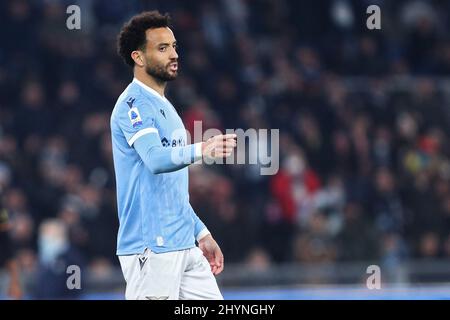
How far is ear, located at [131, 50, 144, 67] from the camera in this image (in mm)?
6172

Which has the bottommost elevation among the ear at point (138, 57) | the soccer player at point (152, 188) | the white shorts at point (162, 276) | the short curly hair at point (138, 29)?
the white shorts at point (162, 276)

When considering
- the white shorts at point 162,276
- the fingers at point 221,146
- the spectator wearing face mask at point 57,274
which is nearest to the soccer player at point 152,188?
the white shorts at point 162,276

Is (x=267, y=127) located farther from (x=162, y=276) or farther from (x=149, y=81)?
(x=162, y=276)

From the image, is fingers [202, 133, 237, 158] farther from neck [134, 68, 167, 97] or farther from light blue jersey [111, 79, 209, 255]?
neck [134, 68, 167, 97]

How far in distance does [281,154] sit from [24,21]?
12.0 feet

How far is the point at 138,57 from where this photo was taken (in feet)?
20.3

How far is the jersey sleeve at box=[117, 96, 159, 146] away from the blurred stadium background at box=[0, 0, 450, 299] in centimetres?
573

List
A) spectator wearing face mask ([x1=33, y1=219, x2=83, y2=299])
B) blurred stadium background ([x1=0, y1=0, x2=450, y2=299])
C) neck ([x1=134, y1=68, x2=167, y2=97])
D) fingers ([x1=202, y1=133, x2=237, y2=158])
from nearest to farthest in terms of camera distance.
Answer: fingers ([x1=202, y1=133, x2=237, y2=158]) < neck ([x1=134, y1=68, x2=167, y2=97]) < spectator wearing face mask ([x1=33, y1=219, x2=83, y2=299]) < blurred stadium background ([x1=0, y1=0, x2=450, y2=299])

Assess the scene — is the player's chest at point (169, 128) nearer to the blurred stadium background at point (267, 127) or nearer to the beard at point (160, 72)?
the beard at point (160, 72)

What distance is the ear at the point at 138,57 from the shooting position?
6.17m

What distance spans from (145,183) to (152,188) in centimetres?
4

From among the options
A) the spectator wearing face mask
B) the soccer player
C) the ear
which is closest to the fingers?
the soccer player
